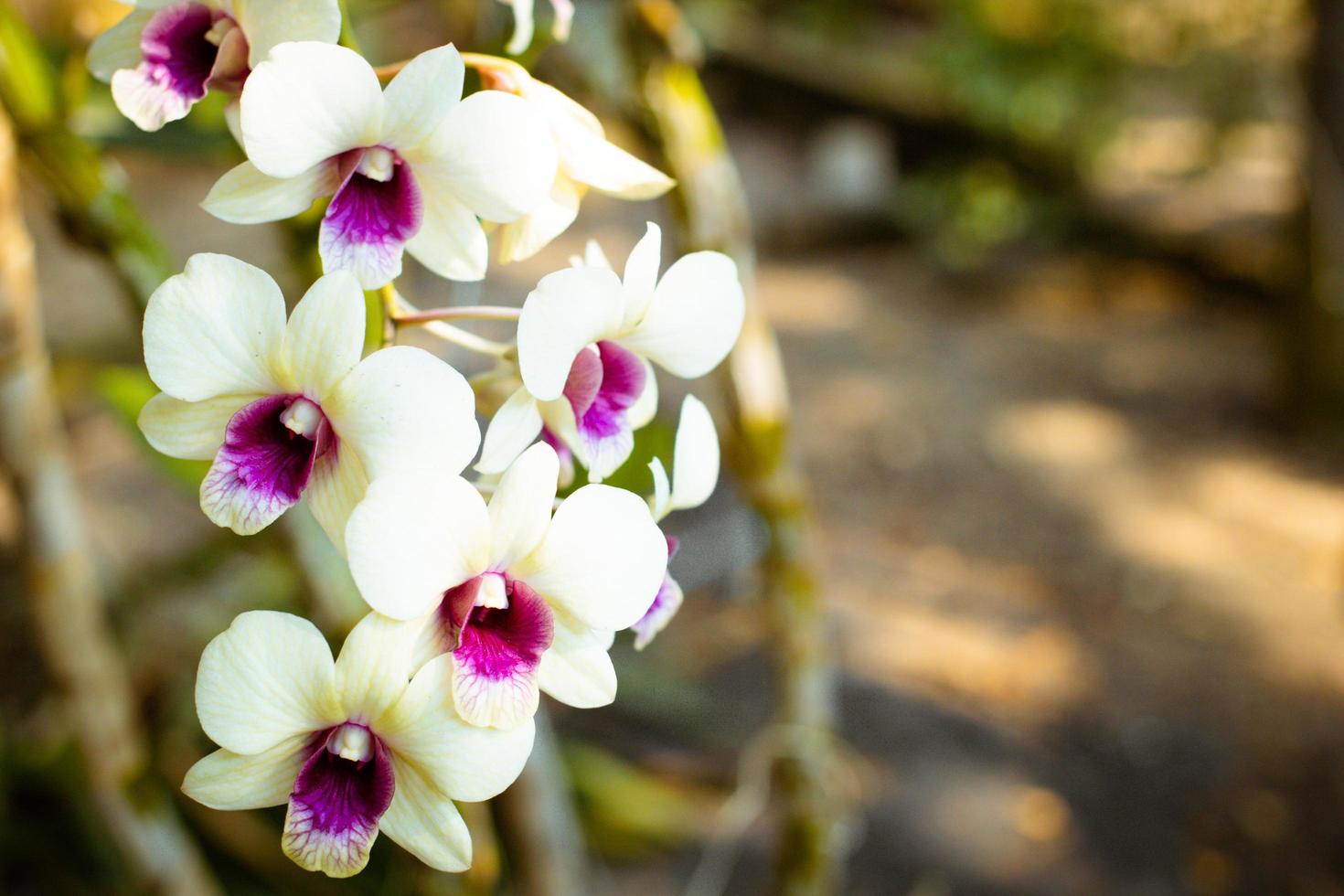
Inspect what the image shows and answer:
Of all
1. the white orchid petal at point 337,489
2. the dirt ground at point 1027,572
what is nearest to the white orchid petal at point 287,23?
the white orchid petal at point 337,489

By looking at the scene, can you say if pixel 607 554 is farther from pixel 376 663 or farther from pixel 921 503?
pixel 921 503

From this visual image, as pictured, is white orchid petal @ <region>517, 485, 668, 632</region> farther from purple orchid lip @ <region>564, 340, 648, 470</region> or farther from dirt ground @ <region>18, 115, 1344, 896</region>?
dirt ground @ <region>18, 115, 1344, 896</region>

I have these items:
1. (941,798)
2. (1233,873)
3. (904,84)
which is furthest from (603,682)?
(904,84)

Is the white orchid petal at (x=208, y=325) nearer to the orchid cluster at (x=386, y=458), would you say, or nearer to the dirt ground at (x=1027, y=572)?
the orchid cluster at (x=386, y=458)

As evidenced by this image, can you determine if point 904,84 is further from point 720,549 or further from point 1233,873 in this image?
point 1233,873

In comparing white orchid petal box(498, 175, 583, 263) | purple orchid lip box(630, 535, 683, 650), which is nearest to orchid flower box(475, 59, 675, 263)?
white orchid petal box(498, 175, 583, 263)
